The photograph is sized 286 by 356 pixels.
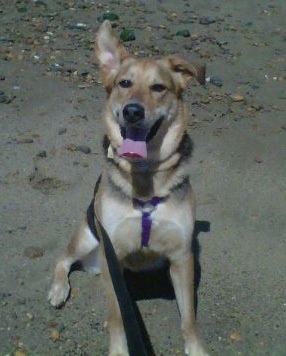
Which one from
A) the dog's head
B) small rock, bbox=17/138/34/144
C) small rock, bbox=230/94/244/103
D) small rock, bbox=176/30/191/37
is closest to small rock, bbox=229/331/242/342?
the dog's head

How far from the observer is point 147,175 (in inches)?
149

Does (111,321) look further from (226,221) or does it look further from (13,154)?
(13,154)

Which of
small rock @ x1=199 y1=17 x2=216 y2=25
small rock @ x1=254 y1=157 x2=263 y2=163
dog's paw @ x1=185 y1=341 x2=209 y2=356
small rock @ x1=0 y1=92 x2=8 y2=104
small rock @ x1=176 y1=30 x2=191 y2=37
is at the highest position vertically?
dog's paw @ x1=185 y1=341 x2=209 y2=356

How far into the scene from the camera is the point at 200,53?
8562 millimetres

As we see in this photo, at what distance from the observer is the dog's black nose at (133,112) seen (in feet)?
11.4

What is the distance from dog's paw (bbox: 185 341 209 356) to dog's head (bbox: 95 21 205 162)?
1229 mm

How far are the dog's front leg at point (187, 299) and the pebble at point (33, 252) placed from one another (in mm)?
1215

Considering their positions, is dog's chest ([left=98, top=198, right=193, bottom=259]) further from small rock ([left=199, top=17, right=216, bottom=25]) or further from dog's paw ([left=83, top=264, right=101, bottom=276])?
small rock ([left=199, top=17, right=216, bottom=25])

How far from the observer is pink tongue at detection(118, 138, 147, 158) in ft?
11.6

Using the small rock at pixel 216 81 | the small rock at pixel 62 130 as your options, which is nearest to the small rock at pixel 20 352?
the small rock at pixel 62 130

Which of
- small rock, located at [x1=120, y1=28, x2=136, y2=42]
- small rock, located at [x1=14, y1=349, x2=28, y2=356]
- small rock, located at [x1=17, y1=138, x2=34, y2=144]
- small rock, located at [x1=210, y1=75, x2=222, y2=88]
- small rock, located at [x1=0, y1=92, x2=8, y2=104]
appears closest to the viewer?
small rock, located at [x1=14, y1=349, x2=28, y2=356]

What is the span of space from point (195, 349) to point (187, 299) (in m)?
0.32

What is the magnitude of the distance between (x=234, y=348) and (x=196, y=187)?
6.77 feet

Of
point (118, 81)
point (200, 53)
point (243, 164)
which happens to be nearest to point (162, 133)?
point (118, 81)
